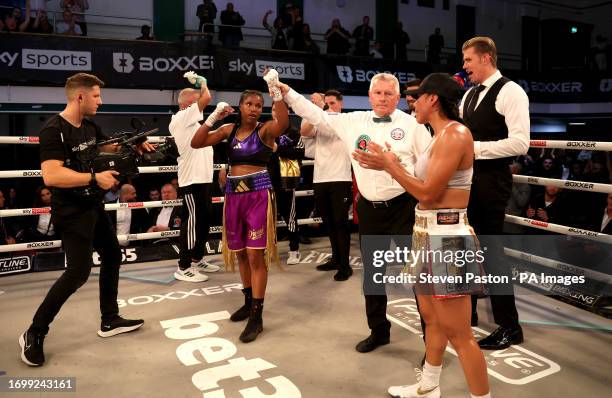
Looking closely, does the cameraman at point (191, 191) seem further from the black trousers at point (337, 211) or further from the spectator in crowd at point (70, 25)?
the spectator in crowd at point (70, 25)

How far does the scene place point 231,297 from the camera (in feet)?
13.6

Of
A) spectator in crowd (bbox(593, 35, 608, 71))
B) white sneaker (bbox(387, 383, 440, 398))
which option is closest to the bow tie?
white sneaker (bbox(387, 383, 440, 398))

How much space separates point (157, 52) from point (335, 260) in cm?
521

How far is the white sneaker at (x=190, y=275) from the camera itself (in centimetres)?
459

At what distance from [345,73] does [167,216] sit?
5.74 m

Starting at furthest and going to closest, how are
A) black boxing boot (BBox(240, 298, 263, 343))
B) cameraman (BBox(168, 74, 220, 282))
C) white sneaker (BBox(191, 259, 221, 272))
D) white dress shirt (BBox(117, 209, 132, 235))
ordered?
white dress shirt (BBox(117, 209, 132, 235)), white sneaker (BBox(191, 259, 221, 272)), cameraman (BBox(168, 74, 220, 282)), black boxing boot (BBox(240, 298, 263, 343))

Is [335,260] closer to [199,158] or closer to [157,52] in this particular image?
[199,158]

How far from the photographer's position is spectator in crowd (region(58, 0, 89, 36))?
394 inches

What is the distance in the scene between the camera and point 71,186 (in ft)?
9.53

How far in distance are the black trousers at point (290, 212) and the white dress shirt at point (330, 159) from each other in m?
0.64

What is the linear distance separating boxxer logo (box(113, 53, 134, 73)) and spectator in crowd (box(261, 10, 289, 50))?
12.9ft

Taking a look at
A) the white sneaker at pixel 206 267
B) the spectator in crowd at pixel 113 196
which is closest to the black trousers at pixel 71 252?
the white sneaker at pixel 206 267

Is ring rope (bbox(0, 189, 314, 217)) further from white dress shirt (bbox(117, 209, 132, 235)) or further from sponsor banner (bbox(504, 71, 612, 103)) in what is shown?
sponsor banner (bbox(504, 71, 612, 103))

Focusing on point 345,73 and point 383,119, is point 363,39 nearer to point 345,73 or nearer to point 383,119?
point 345,73
